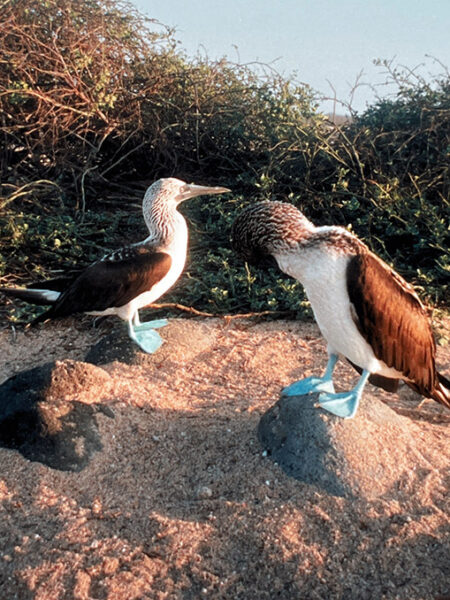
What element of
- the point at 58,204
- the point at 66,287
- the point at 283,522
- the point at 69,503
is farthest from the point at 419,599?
the point at 58,204

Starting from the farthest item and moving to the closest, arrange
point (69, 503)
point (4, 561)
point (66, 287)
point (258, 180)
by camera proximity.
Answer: point (258, 180) → point (66, 287) → point (69, 503) → point (4, 561)

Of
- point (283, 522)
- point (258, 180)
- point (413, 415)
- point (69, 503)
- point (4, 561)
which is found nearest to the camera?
point (4, 561)

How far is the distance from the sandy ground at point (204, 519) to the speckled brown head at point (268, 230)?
103 cm

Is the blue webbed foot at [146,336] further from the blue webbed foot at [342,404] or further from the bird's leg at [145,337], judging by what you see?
the blue webbed foot at [342,404]

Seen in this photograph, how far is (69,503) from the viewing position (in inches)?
102

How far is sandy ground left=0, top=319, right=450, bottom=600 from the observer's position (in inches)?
84.3

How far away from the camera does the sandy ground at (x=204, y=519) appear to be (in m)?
2.14

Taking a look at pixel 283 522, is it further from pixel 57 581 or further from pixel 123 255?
pixel 123 255

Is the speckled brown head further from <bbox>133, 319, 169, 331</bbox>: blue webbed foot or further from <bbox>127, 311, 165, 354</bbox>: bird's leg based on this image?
<bbox>133, 319, 169, 331</bbox>: blue webbed foot

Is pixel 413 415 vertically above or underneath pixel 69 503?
above

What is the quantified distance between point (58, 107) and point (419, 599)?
20.3 feet

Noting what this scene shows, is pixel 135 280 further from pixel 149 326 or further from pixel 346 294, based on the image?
pixel 346 294

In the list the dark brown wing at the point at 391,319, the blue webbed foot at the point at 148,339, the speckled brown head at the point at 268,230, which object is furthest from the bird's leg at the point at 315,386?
the blue webbed foot at the point at 148,339

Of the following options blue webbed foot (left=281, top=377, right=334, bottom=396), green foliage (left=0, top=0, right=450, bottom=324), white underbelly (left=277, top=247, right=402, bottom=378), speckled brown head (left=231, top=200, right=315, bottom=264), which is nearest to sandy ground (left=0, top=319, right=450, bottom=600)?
blue webbed foot (left=281, top=377, right=334, bottom=396)
